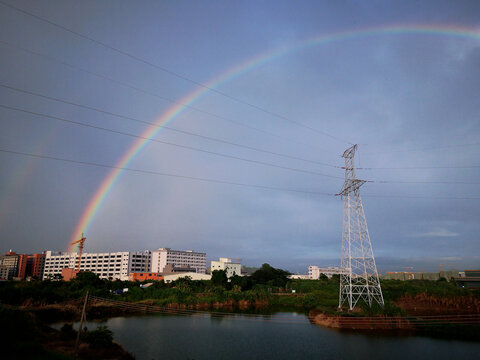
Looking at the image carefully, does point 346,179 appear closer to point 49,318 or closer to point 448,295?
point 448,295

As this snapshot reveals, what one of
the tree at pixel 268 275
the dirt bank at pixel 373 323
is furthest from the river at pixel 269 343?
the tree at pixel 268 275

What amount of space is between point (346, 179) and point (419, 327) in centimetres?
1426

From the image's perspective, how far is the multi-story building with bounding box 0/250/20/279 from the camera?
114 metres

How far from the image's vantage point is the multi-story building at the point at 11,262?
114500 mm

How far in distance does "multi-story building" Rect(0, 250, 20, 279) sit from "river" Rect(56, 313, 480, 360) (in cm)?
10776

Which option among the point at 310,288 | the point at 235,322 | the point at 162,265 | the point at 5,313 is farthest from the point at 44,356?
the point at 162,265

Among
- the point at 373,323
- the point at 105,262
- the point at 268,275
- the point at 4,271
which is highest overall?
the point at 105,262

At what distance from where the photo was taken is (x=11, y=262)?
116 m

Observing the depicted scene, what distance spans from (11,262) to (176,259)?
63.0m

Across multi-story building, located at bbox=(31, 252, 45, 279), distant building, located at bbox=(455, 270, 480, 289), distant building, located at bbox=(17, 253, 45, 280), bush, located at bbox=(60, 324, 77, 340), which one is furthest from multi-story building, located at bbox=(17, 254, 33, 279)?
distant building, located at bbox=(455, 270, 480, 289)

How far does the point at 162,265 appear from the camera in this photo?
99.3 m

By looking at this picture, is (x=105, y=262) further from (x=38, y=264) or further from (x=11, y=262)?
(x=11, y=262)

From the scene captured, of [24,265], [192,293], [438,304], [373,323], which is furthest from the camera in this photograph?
[24,265]

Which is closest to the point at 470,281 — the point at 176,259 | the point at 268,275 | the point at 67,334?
the point at 268,275
